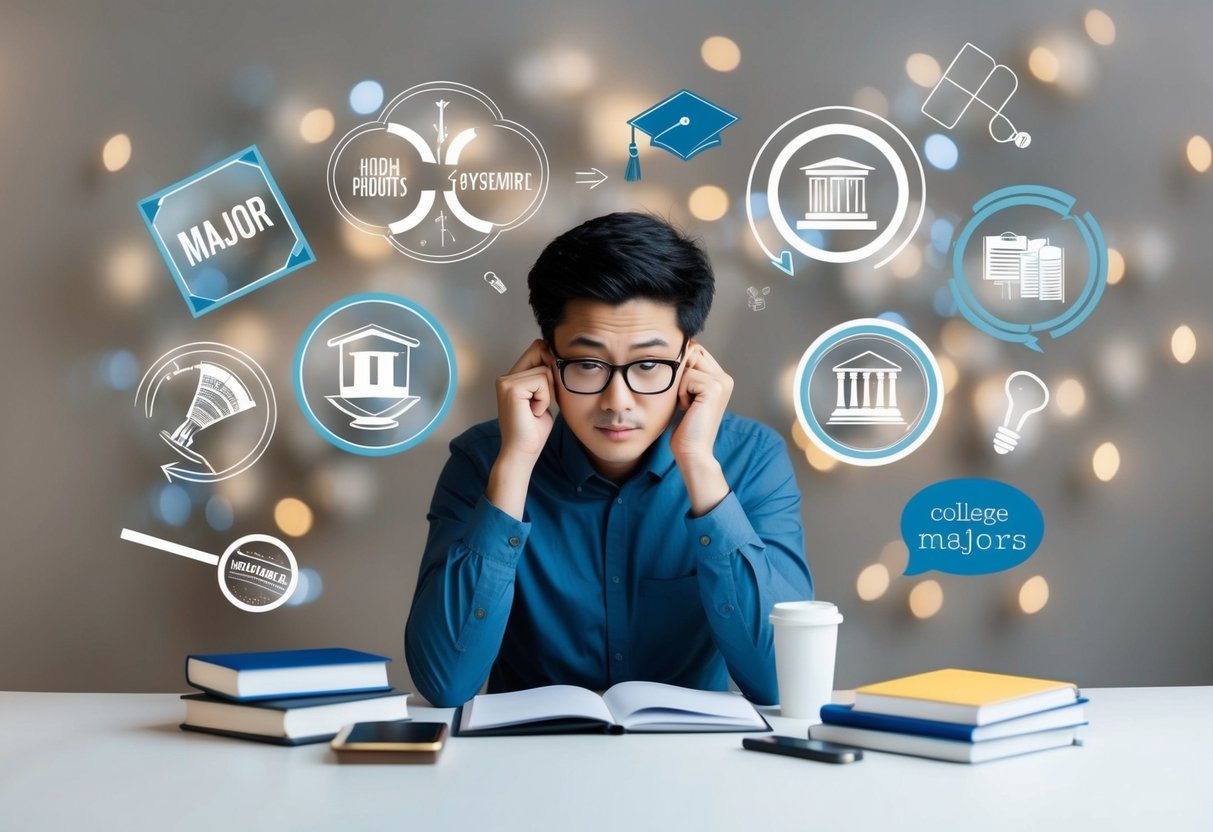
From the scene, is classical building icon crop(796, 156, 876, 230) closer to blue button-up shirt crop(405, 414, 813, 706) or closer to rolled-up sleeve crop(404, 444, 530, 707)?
blue button-up shirt crop(405, 414, 813, 706)

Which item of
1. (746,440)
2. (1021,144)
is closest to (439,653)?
(746,440)

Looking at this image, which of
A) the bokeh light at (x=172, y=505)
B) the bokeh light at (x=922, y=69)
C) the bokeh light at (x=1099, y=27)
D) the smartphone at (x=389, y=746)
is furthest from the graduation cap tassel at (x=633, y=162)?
the smartphone at (x=389, y=746)

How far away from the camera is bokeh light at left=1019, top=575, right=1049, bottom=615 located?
256 cm

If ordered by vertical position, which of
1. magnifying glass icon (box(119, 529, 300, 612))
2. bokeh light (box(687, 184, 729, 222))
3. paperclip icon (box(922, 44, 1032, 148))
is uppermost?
paperclip icon (box(922, 44, 1032, 148))

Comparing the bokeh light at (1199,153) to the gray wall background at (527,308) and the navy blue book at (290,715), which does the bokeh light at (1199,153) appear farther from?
the navy blue book at (290,715)

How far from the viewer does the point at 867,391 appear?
8.40 feet

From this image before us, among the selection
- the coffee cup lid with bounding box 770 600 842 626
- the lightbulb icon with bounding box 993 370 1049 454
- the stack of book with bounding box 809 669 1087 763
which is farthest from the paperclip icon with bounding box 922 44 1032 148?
the stack of book with bounding box 809 669 1087 763

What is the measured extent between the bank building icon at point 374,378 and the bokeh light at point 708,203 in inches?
27.0

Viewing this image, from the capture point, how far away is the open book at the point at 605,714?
1208mm

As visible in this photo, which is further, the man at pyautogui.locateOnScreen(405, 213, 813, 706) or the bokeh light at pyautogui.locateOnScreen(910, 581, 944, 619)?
the bokeh light at pyautogui.locateOnScreen(910, 581, 944, 619)

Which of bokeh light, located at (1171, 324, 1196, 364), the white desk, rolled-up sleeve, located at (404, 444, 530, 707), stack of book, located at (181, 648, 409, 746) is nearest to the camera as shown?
the white desk

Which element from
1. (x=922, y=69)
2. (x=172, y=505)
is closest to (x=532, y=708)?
(x=172, y=505)

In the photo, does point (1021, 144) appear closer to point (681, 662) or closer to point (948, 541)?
point (948, 541)

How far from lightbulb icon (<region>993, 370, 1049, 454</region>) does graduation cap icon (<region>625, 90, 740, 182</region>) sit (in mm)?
869
